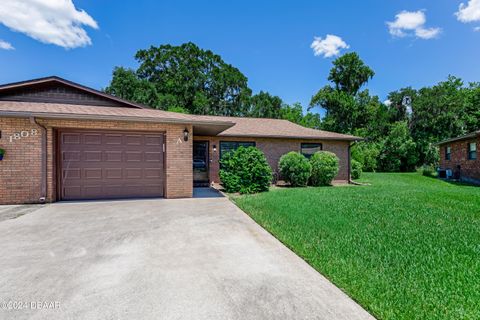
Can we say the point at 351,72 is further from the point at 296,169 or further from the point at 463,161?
the point at 296,169

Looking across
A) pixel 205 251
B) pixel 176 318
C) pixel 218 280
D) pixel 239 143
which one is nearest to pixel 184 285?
pixel 218 280

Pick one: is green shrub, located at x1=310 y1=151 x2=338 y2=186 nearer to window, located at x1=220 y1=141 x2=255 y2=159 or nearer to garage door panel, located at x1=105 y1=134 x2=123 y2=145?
window, located at x1=220 y1=141 x2=255 y2=159

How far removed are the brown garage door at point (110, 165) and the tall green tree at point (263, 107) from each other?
25881mm

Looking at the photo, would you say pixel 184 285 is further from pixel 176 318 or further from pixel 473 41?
pixel 473 41

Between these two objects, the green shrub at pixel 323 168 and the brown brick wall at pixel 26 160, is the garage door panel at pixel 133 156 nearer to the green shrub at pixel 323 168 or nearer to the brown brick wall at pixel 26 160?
the brown brick wall at pixel 26 160

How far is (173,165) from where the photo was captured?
7.82 metres

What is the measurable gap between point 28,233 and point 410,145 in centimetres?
2598

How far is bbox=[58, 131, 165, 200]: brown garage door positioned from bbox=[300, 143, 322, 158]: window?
7980 millimetres

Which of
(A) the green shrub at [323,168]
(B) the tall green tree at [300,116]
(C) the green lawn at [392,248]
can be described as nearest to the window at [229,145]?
(A) the green shrub at [323,168]

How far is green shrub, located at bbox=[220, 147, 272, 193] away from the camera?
9.20m

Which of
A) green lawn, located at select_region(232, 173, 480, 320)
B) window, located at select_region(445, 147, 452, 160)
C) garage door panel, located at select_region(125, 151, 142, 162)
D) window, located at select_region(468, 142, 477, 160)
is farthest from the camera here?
window, located at select_region(445, 147, 452, 160)

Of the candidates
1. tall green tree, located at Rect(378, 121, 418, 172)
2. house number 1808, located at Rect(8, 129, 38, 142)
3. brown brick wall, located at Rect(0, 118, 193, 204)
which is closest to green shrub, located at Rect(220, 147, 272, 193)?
brown brick wall, located at Rect(0, 118, 193, 204)

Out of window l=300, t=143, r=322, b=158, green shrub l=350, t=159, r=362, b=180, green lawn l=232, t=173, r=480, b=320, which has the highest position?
window l=300, t=143, r=322, b=158

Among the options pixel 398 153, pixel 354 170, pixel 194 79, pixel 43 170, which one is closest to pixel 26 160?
pixel 43 170
